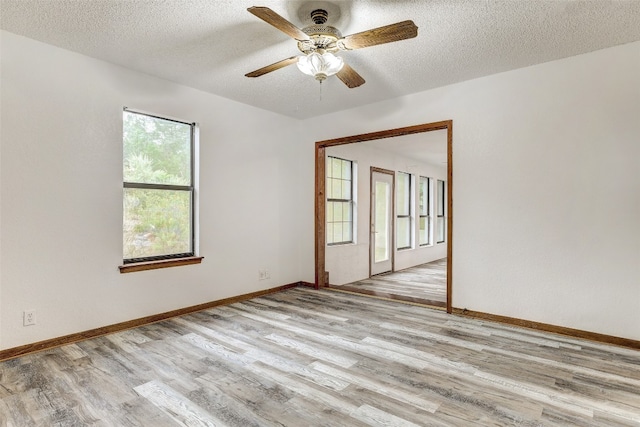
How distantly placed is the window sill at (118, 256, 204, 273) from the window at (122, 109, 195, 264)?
79 millimetres

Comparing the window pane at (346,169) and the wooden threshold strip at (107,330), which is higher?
the window pane at (346,169)

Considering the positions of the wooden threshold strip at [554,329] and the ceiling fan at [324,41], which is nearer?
the ceiling fan at [324,41]

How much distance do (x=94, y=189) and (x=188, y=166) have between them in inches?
40.1

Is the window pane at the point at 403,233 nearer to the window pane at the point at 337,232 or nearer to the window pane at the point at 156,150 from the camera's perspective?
the window pane at the point at 337,232

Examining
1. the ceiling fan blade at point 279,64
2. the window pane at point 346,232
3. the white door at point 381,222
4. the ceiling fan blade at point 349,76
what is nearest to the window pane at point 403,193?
the white door at point 381,222

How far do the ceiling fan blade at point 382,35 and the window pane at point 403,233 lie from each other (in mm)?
5435

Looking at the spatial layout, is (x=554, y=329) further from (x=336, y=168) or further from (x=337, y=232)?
(x=336, y=168)

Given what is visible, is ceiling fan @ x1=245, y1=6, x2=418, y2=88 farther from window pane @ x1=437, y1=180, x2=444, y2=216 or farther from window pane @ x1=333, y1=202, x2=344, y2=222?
window pane @ x1=437, y1=180, x2=444, y2=216

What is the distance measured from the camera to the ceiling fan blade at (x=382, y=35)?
2.12 m

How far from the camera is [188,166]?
3.99 metres

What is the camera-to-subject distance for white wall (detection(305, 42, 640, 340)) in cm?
300

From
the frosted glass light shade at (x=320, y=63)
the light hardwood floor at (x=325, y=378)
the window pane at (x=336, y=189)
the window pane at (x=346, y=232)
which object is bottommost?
the light hardwood floor at (x=325, y=378)

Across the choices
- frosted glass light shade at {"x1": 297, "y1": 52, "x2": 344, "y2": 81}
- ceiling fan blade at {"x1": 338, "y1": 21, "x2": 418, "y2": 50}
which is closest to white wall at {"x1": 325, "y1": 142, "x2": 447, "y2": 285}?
frosted glass light shade at {"x1": 297, "y1": 52, "x2": 344, "y2": 81}

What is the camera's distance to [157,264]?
3.62 meters
